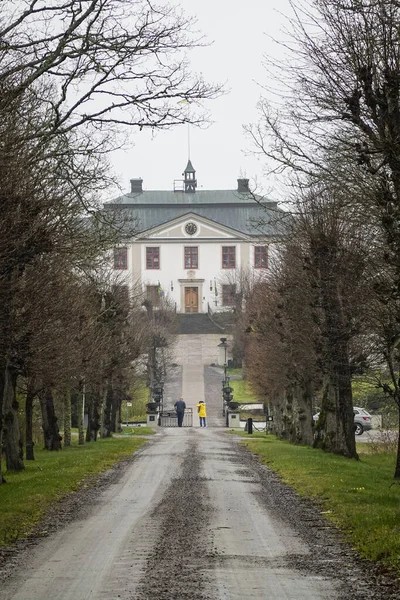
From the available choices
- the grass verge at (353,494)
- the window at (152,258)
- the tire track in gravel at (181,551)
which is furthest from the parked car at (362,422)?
the window at (152,258)

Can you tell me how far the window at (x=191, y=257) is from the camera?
4641 inches

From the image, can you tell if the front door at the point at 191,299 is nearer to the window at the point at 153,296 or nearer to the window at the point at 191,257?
the window at the point at 191,257

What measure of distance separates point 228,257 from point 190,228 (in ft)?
17.2

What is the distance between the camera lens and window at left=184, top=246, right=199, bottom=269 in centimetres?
11788

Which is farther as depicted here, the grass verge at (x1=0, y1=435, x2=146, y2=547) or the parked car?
the parked car

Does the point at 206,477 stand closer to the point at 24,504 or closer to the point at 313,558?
the point at 24,504

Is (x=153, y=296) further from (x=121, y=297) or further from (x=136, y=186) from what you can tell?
(x=121, y=297)

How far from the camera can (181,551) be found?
11.5m

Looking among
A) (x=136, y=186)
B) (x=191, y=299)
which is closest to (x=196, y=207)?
(x=136, y=186)

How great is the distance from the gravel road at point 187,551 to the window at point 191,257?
98128mm

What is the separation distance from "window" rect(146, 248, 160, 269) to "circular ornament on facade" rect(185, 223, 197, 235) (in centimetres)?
384

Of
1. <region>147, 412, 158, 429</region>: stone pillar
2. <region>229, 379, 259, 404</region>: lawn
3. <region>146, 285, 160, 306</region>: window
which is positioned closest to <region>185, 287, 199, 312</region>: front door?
<region>146, 285, 160, 306</region>: window

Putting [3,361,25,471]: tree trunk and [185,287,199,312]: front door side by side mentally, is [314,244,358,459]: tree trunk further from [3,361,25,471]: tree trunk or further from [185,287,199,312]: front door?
[185,287,199,312]: front door

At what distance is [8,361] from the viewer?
72.5 feet
